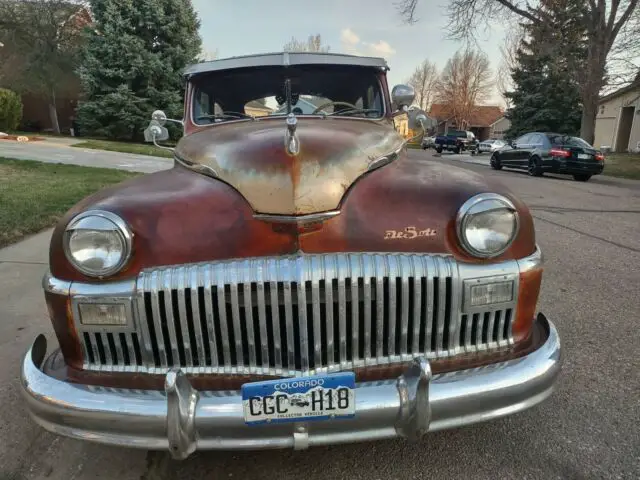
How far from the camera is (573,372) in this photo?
9.55 ft

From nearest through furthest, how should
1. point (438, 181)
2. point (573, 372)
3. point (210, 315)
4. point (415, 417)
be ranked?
point (415, 417) < point (210, 315) < point (438, 181) < point (573, 372)

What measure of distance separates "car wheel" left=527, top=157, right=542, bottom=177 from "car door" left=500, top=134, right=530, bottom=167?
749mm

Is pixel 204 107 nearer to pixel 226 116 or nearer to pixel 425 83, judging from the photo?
pixel 226 116

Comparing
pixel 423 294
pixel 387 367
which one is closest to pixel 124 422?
pixel 387 367

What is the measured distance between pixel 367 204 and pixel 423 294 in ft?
1.46

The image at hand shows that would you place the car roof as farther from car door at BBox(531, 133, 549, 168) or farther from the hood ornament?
car door at BBox(531, 133, 549, 168)

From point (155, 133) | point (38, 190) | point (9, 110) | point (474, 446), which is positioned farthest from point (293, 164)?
point (9, 110)

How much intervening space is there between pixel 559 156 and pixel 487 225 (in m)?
14.0

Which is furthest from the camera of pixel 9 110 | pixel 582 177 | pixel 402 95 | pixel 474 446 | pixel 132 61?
pixel 9 110

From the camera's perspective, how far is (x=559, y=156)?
14164 millimetres

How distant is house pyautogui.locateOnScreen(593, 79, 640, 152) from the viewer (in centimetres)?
2855

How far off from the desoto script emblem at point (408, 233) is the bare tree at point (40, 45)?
29938mm

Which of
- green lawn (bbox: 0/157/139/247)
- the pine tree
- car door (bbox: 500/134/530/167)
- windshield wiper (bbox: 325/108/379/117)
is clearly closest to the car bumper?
car door (bbox: 500/134/530/167)

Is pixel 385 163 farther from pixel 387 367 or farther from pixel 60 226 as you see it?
pixel 60 226
